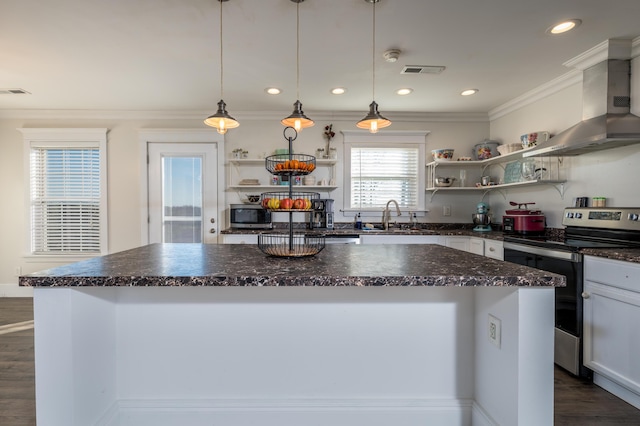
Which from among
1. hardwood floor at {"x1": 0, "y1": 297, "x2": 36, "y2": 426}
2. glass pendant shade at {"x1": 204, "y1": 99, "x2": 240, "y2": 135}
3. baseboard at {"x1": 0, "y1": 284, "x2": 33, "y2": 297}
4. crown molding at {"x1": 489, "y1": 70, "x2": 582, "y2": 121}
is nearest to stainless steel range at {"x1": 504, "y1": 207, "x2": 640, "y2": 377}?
crown molding at {"x1": 489, "y1": 70, "x2": 582, "y2": 121}

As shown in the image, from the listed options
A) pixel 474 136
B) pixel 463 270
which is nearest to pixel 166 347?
pixel 463 270

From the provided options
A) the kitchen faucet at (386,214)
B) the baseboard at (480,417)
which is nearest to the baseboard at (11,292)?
the kitchen faucet at (386,214)

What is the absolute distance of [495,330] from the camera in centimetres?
138

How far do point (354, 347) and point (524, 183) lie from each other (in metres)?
2.68

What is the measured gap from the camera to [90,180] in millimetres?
4121

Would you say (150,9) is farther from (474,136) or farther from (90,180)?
(474,136)

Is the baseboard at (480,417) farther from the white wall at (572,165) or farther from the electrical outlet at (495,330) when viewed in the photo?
the white wall at (572,165)

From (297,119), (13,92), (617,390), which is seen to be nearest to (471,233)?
(617,390)

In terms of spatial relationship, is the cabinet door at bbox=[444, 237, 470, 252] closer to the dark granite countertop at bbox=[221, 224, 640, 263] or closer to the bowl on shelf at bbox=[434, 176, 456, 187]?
the dark granite countertop at bbox=[221, 224, 640, 263]

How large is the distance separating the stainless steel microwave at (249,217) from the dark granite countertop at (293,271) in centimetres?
218

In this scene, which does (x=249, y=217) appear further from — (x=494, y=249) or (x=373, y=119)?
(x=494, y=249)

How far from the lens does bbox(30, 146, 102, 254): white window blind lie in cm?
411

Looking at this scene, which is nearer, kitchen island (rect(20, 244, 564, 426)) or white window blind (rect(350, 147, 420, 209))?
kitchen island (rect(20, 244, 564, 426))

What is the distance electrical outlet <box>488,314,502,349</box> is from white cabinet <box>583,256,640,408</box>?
108 centimetres
